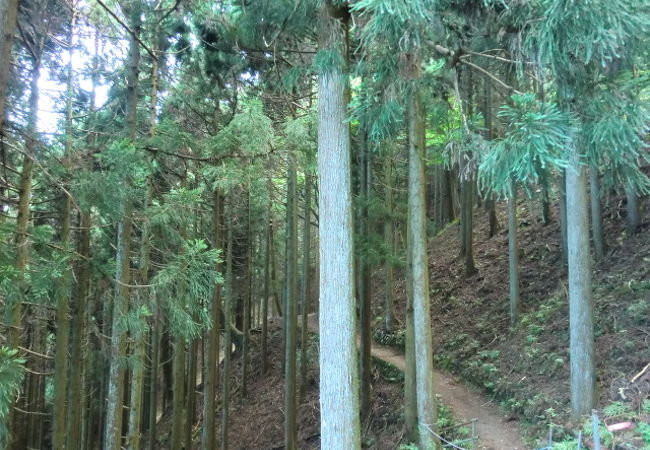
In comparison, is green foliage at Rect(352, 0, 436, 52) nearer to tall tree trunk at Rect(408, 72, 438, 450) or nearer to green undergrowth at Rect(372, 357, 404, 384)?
tall tree trunk at Rect(408, 72, 438, 450)

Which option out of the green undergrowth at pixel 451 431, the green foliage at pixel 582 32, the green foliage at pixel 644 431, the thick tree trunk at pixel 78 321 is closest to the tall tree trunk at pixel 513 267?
the green undergrowth at pixel 451 431

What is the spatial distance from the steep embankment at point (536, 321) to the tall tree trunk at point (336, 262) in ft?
15.1

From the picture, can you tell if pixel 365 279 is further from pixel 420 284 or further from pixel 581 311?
pixel 581 311

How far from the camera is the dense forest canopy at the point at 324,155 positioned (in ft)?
15.8

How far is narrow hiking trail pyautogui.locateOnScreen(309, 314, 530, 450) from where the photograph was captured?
8.39 m

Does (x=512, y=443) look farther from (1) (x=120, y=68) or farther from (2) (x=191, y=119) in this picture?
(1) (x=120, y=68)

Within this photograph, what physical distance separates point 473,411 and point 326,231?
6533 mm

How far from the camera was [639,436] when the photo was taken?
6.23 m

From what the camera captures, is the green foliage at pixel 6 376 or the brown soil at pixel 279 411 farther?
the brown soil at pixel 279 411

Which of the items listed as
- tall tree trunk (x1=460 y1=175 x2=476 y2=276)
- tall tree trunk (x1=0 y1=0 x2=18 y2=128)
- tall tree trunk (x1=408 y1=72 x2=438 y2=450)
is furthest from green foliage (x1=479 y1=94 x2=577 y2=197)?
tall tree trunk (x1=460 y1=175 x2=476 y2=276)

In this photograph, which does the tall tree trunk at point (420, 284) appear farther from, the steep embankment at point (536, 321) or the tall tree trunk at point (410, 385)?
the steep embankment at point (536, 321)

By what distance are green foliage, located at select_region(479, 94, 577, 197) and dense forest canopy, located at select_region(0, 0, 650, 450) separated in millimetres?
22

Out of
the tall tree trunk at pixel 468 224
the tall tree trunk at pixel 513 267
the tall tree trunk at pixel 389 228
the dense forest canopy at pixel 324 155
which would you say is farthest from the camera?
the tall tree trunk at pixel 468 224

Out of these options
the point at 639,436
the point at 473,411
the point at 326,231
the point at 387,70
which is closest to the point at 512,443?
the point at 473,411
